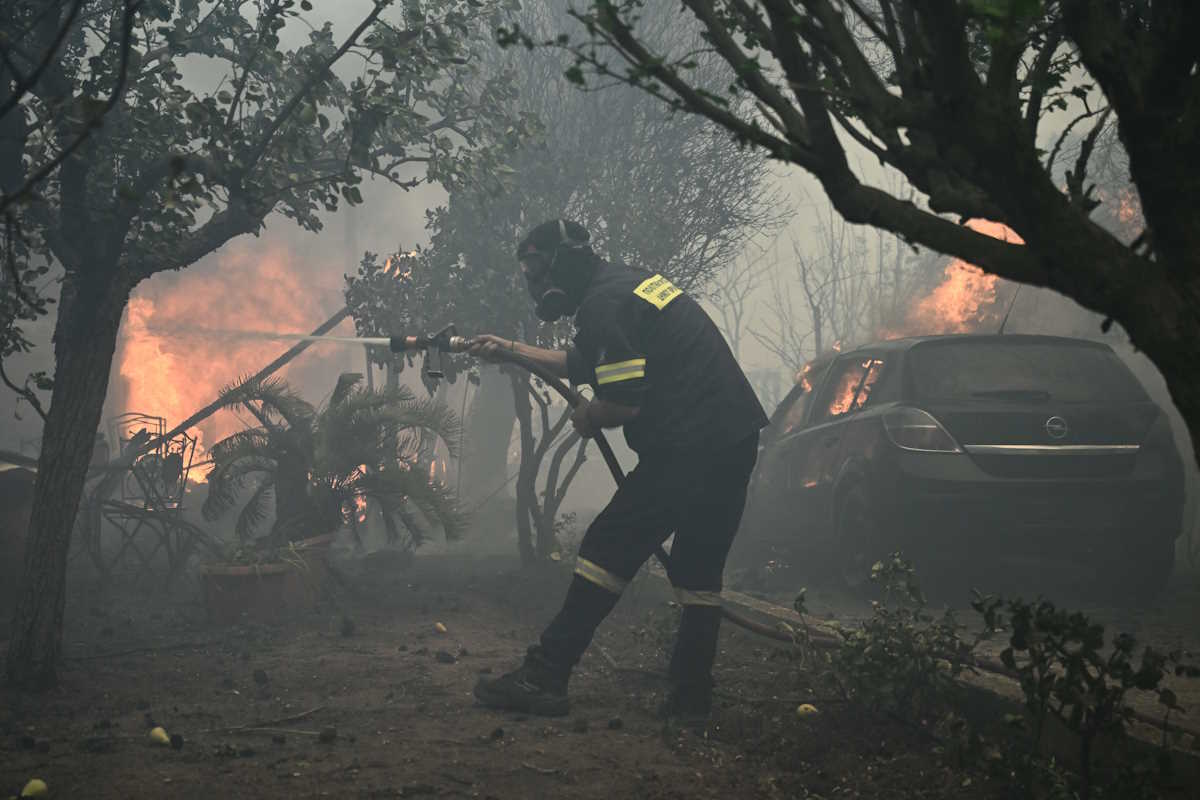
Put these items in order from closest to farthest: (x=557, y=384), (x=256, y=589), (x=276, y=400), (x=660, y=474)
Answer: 1. (x=660, y=474)
2. (x=557, y=384)
3. (x=256, y=589)
4. (x=276, y=400)

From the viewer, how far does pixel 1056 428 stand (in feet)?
20.6

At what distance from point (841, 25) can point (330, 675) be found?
4392 mm

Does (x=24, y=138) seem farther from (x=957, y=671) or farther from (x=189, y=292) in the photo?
(x=189, y=292)

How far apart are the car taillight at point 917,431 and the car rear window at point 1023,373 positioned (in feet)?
0.56

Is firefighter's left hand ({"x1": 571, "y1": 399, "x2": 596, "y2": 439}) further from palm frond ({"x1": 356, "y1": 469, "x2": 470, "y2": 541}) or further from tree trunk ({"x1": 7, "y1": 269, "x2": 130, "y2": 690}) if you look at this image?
palm frond ({"x1": 356, "y1": 469, "x2": 470, "y2": 541})

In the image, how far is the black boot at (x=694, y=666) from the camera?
4.43 meters

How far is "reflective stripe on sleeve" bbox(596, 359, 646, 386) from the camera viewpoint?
453cm

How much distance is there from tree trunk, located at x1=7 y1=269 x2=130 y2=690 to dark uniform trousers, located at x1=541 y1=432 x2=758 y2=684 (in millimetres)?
2573

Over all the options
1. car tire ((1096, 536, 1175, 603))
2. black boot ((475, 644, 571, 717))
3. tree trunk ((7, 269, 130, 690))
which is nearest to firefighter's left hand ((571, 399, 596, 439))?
black boot ((475, 644, 571, 717))

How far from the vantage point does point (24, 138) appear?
4566 millimetres

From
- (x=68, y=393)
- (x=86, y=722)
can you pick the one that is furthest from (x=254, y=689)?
(x=68, y=393)

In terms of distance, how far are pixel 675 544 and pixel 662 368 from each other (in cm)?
83

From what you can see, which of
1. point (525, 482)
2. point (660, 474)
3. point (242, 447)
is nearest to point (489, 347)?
point (660, 474)

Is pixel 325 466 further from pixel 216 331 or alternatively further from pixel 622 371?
pixel 216 331
